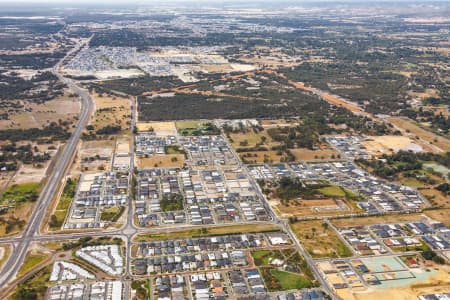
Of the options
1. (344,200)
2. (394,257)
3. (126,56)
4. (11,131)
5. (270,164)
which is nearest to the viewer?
(394,257)

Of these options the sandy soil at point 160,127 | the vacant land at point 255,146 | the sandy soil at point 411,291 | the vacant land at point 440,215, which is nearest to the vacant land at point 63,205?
the sandy soil at point 160,127

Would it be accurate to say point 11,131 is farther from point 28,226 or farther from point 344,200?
point 344,200

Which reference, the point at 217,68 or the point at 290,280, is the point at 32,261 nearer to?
the point at 290,280

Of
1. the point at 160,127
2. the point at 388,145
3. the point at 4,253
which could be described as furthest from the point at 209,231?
the point at 388,145

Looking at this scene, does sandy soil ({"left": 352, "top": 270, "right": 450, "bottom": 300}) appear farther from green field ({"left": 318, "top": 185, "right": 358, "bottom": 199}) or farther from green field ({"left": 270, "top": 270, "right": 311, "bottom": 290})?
green field ({"left": 318, "top": 185, "right": 358, "bottom": 199})

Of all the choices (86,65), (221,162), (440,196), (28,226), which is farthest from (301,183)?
(86,65)

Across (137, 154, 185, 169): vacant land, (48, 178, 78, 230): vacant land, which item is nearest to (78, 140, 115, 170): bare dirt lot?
(137, 154, 185, 169): vacant land
